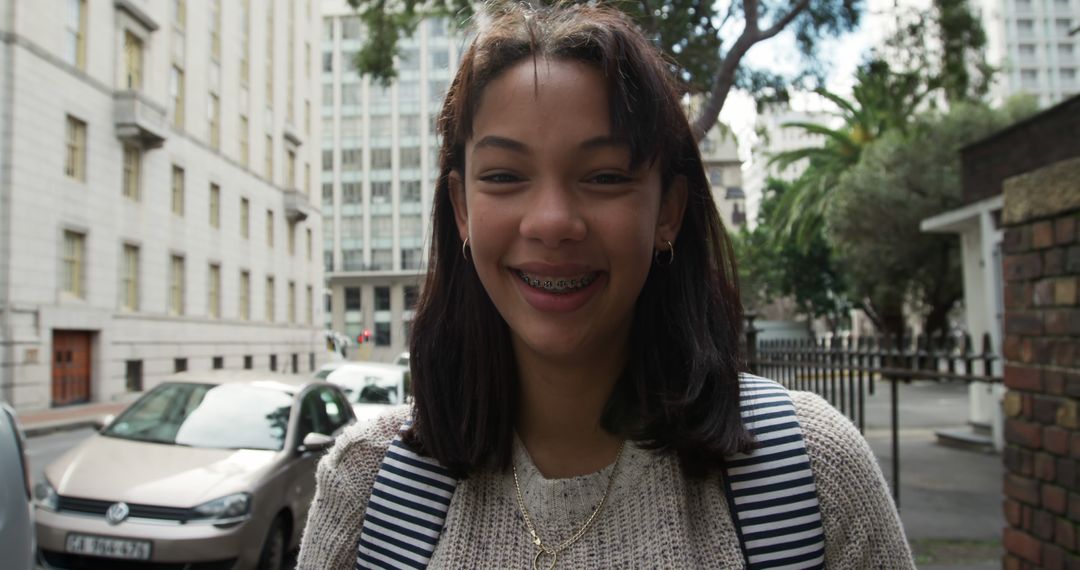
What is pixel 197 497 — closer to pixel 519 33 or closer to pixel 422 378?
pixel 422 378

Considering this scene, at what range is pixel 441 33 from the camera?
5847 centimetres

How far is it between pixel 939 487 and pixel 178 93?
2615 centimetres

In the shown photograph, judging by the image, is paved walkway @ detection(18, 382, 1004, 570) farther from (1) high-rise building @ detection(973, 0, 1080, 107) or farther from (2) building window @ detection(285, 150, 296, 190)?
(1) high-rise building @ detection(973, 0, 1080, 107)

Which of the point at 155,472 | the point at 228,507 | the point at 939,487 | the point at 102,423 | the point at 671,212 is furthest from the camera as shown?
the point at 939,487

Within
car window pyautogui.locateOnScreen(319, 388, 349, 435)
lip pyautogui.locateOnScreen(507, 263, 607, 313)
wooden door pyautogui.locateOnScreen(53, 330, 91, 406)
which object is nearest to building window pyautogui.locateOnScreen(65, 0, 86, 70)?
wooden door pyautogui.locateOnScreen(53, 330, 91, 406)

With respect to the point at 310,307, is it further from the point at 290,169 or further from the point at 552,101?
the point at 552,101

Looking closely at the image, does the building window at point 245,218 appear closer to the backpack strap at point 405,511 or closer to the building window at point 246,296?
the building window at point 246,296

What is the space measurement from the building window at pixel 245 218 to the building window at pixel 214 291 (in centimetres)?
297

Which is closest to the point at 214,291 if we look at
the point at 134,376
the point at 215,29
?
the point at 134,376

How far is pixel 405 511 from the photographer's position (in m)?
1.45

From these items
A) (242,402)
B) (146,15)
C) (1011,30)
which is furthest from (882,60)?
(1011,30)

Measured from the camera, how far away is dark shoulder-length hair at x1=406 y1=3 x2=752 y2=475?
1.41 metres

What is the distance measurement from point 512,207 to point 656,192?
0.26 metres

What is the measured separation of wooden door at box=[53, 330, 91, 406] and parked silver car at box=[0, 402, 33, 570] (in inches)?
771
